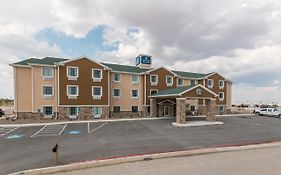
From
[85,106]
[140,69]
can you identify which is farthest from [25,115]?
[140,69]

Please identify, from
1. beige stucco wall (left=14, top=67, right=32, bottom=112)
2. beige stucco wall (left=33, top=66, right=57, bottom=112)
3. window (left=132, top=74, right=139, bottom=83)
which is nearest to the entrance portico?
window (left=132, top=74, right=139, bottom=83)

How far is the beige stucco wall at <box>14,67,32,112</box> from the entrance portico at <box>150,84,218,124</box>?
66.7 feet

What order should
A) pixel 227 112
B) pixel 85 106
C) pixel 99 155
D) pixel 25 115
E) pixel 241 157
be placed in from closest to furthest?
pixel 241 157 < pixel 99 155 < pixel 25 115 < pixel 85 106 < pixel 227 112

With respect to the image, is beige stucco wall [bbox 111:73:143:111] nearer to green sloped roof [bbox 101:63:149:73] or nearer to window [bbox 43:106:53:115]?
green sloped roof [bbox 101:63:149:73]

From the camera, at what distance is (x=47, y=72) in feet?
95.0

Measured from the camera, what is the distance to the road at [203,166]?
7.89 m

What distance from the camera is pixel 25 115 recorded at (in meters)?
28.3

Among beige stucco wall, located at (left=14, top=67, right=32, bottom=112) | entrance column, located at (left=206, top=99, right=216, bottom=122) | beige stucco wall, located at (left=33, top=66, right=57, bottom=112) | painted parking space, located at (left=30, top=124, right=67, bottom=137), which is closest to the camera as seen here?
painted parking space, located at (left=30, top=124, right=67, bottom=137)

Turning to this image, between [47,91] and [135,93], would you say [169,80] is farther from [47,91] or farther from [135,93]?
[47,91]

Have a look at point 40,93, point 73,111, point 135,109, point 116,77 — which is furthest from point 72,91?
point 135,109

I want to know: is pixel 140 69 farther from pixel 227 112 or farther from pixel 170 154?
pixel 170 154

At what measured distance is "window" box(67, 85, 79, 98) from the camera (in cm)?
2930

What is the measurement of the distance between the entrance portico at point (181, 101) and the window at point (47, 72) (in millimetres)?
17429

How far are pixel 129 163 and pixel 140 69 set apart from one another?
28652 mm
